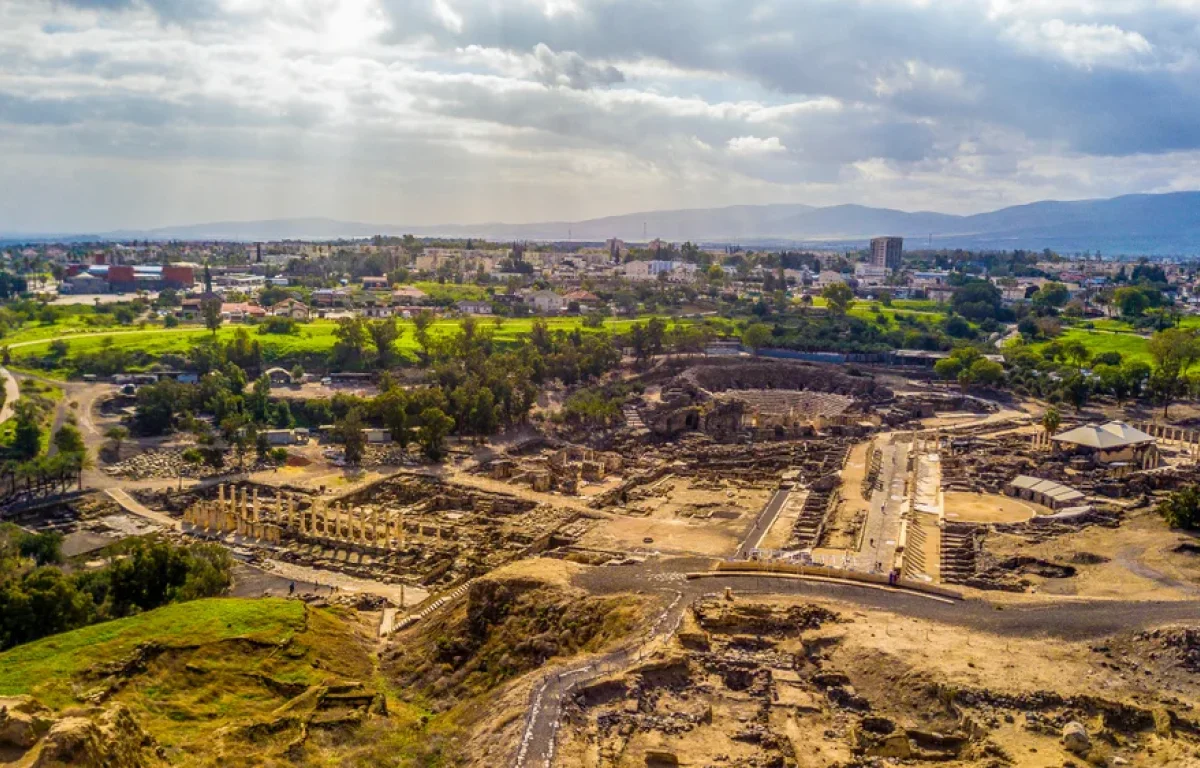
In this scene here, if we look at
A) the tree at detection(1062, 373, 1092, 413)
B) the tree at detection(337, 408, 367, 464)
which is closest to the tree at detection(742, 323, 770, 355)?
the tree at detection(1062, 373, 1092, 413)

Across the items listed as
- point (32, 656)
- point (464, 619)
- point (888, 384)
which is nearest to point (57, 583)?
point (32, 656)

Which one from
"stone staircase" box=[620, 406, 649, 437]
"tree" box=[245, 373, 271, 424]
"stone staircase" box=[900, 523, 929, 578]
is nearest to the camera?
"stone staircase" box=[900, 523, 929, 578]

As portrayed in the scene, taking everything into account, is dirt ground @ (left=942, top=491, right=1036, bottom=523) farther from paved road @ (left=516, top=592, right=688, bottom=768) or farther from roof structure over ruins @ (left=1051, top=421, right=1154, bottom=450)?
paved road @ (left=516, top=592, right=688, bottom=768)

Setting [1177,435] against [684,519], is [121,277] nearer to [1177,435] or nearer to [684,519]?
[684,519]

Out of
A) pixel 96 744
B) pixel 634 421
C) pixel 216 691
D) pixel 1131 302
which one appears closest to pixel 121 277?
pixel 634 421

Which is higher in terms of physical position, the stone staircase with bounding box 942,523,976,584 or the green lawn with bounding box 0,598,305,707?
the green lawn with bounding box 0,598,305,707

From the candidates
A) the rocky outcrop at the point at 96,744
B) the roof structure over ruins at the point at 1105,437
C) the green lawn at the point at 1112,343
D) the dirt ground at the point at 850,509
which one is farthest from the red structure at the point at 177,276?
the rocky outcrop at the point at 96,744

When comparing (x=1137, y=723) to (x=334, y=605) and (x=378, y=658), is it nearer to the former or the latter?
(x=378, y=658)

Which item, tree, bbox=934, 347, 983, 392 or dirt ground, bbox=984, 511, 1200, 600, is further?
tree, bbox=934, 347, 983, 392
